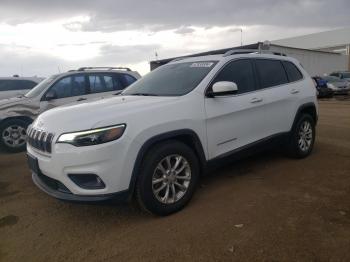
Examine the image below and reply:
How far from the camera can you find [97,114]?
12.3 feet

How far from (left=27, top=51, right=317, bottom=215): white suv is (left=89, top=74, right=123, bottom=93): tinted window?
3321mm

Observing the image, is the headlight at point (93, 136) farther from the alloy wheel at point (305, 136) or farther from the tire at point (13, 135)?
the tire at point (13, 135)

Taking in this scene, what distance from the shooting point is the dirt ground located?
3254 millimetres

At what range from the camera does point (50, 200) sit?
4664 mm

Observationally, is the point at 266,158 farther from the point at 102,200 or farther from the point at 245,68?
the point at 102,200

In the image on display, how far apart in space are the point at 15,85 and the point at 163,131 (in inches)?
331

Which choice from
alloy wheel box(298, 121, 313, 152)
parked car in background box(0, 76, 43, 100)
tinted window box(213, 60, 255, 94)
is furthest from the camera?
parked car in background box(0, 76, 43, 100)

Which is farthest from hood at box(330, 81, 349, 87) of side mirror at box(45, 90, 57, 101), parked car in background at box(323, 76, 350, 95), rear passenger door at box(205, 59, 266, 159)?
rear passenger door at box(205, 59, 266, 159)

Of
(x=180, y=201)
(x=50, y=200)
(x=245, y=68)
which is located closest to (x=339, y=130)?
(x=245, y=68)

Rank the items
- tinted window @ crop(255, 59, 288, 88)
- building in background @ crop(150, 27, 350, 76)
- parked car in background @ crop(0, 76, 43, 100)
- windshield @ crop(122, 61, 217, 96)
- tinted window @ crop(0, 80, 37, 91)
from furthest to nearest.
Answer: building in background @ crop(150, 27, 350, 76) < tinted window @ crop(0, 80, 37, 91) < parked car in background @ crop(0, 76, 43, 100) < tinted window @ crop(255, 59, 288, 88) < windshield @ crop(122, 61, 217, 96)

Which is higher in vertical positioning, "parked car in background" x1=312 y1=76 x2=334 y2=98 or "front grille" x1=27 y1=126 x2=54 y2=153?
"front grille" x1=27 y1=126 x2=54 y2=153

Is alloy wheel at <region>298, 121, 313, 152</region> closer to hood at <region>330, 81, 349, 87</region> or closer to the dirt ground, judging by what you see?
the dirt ground

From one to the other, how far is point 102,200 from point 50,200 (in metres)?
1.47

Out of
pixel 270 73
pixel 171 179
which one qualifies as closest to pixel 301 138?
pixel 270 73
